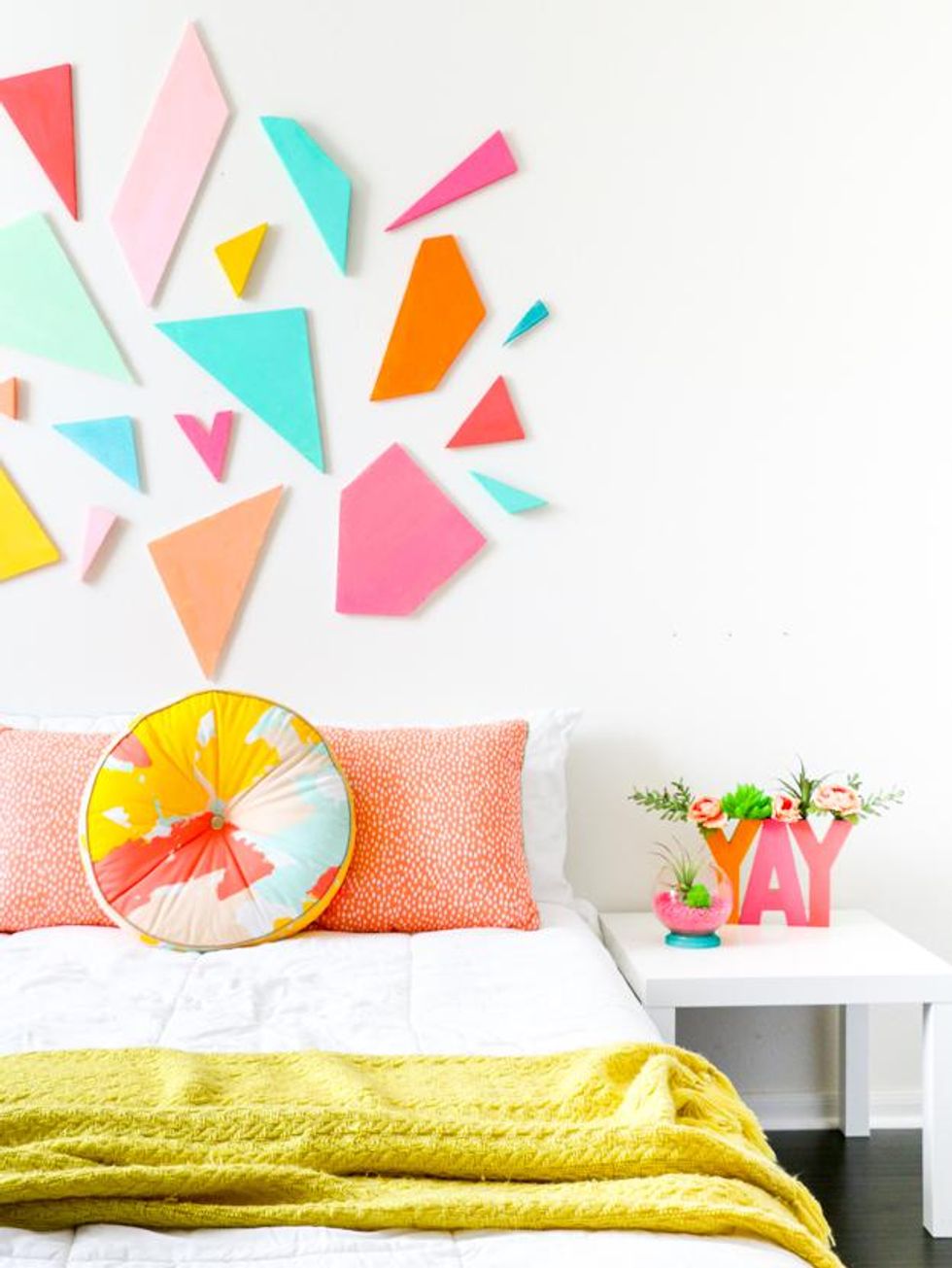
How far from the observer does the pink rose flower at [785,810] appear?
2588 mm

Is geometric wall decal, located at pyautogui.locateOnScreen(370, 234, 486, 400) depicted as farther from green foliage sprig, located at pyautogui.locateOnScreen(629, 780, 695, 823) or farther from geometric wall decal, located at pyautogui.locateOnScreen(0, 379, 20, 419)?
green foliage sprig, located at pyautogui.locateOnScreen(629, 780, 695, 823)

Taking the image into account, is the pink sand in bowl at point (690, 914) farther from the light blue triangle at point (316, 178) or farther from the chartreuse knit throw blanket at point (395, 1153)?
the light blue triangle at point (316, 178)

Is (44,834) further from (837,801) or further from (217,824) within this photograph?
(837,801)

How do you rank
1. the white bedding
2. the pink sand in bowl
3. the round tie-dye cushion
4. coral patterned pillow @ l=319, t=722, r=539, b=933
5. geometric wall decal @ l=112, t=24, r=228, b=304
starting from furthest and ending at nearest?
geometric wall decal @ l=112, t=24, r=228, b=304, the pink sand in bowl, coral patterned pillow @ l=319, t=722, r=539, b=933, the round tie-dye cushion, the white bedding

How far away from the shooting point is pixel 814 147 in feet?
9.07

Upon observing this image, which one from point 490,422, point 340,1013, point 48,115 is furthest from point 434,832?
point 48,115

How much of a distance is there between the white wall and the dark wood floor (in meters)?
0.14

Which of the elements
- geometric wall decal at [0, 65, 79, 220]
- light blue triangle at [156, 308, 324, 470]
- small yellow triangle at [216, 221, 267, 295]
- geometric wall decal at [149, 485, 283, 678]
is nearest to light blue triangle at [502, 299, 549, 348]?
light blue triangle at [156, 308, 324, 470]

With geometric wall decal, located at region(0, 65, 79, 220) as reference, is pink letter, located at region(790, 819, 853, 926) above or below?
below

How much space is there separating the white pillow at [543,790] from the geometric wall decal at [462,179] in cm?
96

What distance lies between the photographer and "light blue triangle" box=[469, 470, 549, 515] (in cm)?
273

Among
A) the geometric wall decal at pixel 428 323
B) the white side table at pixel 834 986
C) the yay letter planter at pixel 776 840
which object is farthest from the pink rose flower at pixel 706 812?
the geometric wall decal at pixel 428 323

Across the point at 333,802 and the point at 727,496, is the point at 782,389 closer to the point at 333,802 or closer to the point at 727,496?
the point at 727,496

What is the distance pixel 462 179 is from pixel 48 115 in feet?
2.50
